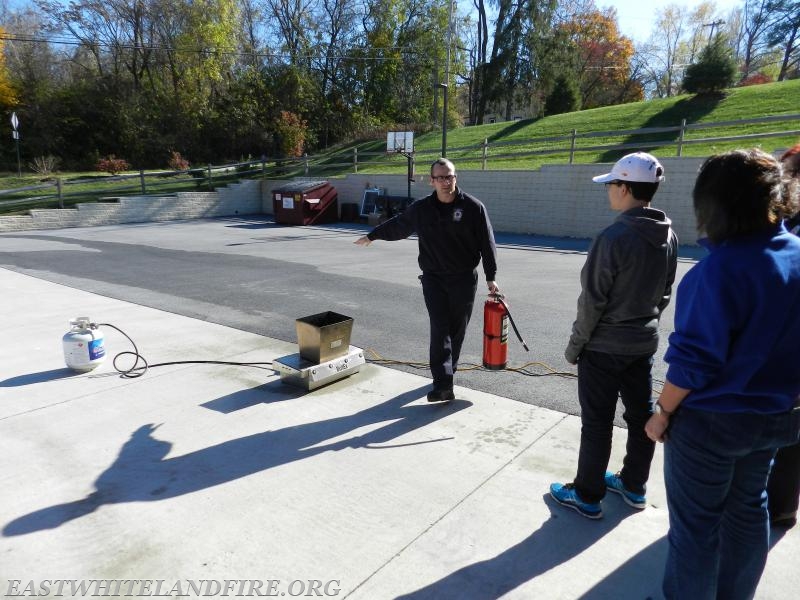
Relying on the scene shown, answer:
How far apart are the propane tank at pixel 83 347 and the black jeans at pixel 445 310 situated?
276cm

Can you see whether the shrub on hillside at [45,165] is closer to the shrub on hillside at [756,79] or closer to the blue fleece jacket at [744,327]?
the blue fleece jacket at [744,327]

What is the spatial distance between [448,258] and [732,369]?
92.6 inches

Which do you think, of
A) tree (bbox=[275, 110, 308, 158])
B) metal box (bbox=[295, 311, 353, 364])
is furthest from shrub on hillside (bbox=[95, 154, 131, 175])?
metal box (bbox=[295, 311, 353, 364])

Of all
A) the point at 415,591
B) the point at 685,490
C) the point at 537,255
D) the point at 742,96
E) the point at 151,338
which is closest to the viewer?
the point at 685,490

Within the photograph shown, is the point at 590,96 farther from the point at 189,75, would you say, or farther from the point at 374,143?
the point at 189,75

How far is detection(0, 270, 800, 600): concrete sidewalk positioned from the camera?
2.22 metres

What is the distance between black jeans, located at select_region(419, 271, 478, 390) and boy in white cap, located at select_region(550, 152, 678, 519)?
4.38ft

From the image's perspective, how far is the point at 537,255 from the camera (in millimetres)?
11180

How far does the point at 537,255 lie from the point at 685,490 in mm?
9763

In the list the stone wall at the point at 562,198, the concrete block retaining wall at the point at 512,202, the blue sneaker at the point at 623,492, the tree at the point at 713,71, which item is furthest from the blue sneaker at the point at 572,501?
the tree at the point at 713,71

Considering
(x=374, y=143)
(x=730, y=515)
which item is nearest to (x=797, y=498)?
(x=730, y=515)

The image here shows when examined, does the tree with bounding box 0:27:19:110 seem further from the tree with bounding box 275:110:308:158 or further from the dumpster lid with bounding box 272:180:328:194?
the dumpster lid with bounding box 272:180:328:194

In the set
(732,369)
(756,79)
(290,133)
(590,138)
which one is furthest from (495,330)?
(756,79)

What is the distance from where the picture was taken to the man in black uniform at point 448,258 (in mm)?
3783
